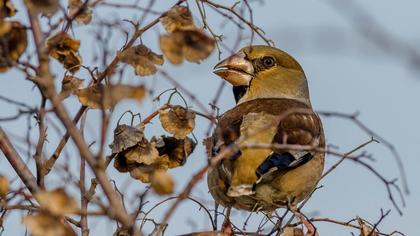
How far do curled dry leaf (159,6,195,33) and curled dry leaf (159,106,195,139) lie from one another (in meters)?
0.62

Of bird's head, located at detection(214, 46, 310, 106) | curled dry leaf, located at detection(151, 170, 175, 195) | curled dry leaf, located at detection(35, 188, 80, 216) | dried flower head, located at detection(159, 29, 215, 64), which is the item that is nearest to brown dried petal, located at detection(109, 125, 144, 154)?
dried flower head, located at detection(159, 29, 215, 64)

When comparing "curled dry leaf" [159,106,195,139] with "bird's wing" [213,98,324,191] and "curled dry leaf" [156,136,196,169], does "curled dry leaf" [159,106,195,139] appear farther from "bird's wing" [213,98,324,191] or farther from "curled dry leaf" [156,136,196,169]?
"bird's wing" [213,98,324,191]

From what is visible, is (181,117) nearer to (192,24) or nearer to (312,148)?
(192,24)

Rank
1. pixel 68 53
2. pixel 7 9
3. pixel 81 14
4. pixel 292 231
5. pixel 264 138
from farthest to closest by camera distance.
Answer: pixel 264 138
pixel 292 231
pixel 68 53
pixel 81 14
pixel 7 9

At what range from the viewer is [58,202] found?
77.9 inches

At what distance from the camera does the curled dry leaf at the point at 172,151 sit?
3.55 m

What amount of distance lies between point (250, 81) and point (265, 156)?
58.9 inches

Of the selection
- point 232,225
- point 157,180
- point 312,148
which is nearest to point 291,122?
point 232,225

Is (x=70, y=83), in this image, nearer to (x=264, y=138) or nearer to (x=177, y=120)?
(x=177, y=120)

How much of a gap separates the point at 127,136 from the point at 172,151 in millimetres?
268

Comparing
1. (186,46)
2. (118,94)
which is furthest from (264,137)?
(118,94)

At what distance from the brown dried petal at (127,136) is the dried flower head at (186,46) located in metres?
0.77

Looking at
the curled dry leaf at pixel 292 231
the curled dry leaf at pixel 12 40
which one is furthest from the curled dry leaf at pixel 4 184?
the curled dry leaf at pixel 292 231

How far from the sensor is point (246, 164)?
13.5 feet
